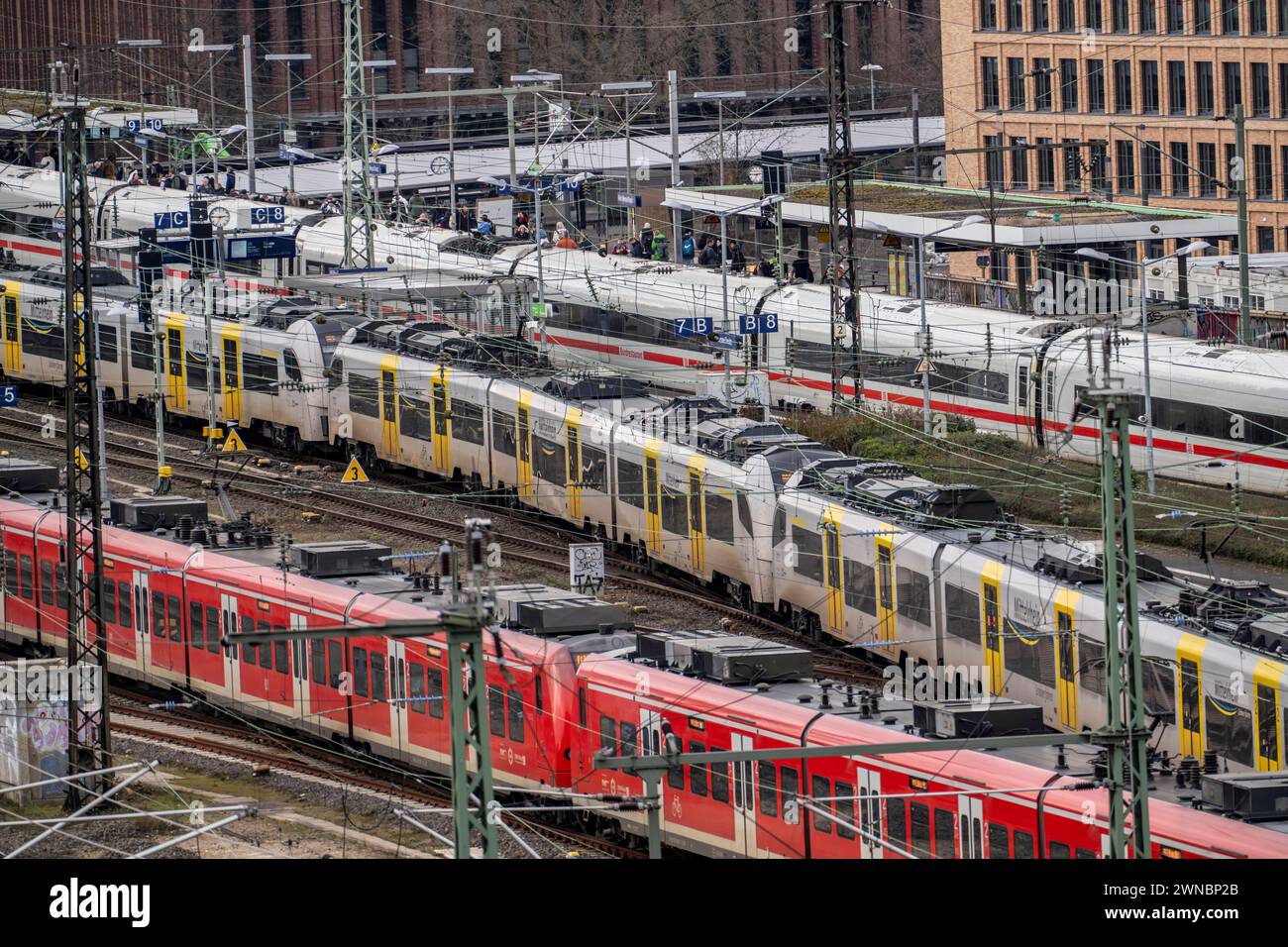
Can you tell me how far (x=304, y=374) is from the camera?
176ft

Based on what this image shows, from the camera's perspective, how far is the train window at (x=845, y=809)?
26.3m

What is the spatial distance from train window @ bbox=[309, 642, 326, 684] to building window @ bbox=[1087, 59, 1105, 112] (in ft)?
190

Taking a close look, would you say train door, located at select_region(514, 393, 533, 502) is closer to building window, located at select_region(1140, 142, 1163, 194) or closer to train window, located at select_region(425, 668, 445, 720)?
train window, located at select_region(425, 668, 445, 720)

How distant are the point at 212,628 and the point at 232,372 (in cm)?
1883

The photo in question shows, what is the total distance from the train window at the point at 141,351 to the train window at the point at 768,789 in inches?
1266

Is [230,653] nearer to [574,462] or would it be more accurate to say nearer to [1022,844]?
[574,462]

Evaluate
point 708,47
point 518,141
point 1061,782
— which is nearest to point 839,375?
point 1061,782

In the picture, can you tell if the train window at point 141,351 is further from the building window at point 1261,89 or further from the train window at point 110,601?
the building window at point 1261,89

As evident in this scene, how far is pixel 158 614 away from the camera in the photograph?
127ft

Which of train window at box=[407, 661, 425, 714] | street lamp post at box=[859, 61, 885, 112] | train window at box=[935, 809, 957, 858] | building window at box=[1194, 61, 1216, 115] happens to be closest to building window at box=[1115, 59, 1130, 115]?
building window at box=[1194, 61, 1216, 115]

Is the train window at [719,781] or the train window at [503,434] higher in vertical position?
the train window at [503,434]

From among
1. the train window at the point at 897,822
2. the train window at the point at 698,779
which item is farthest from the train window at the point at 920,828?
the train window at the point at 698,779

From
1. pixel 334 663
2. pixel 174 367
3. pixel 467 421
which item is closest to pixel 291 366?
pixel 174 367

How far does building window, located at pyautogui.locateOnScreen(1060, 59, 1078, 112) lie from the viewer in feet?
287
